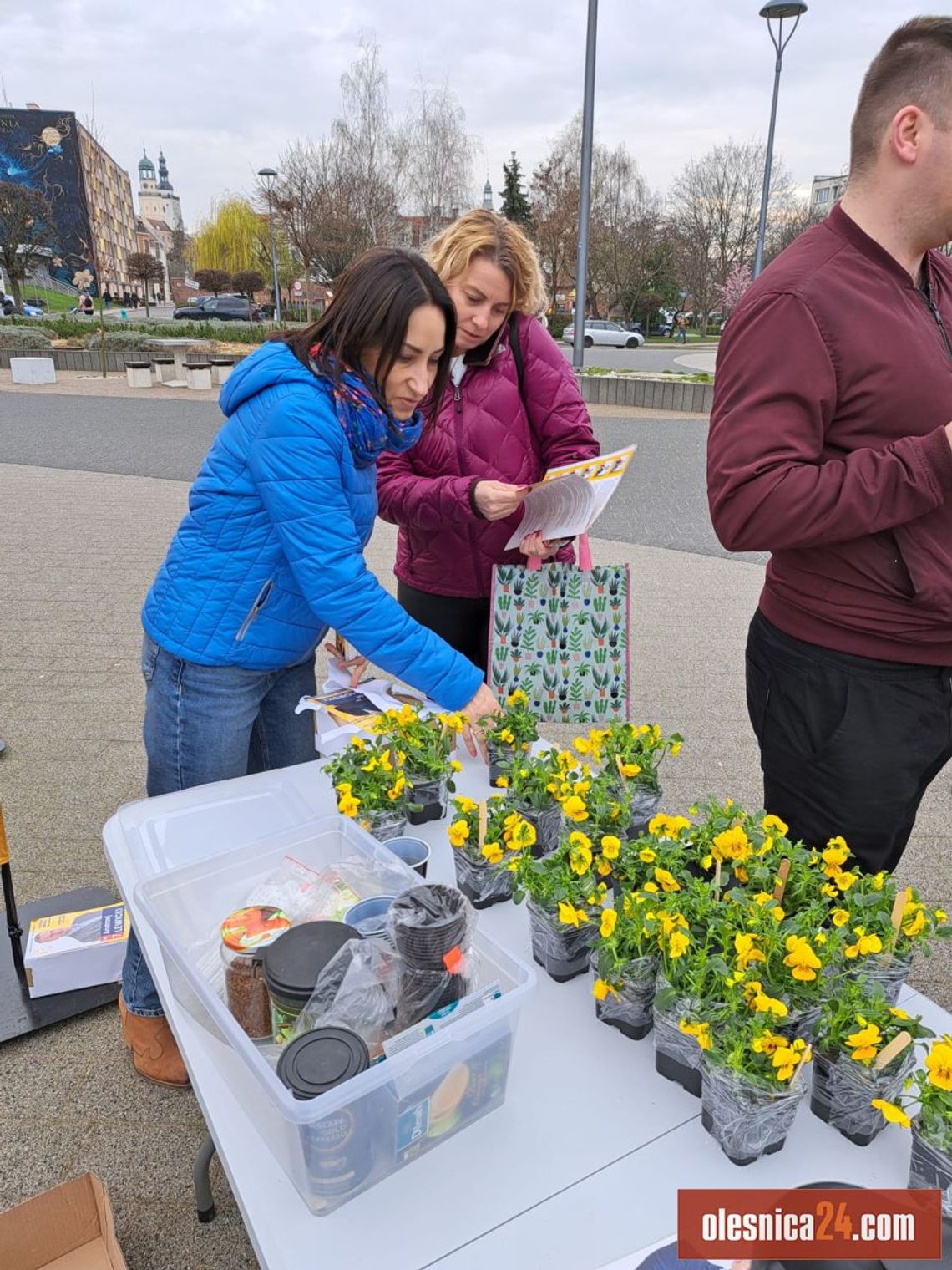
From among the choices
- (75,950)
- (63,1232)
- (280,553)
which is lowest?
(75,950)

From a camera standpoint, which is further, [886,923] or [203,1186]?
[203,1186]

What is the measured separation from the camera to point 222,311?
33500mm

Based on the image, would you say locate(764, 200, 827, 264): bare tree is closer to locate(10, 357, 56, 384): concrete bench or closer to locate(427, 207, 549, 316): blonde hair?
locate(10, 357, 56, 384): concrete bench

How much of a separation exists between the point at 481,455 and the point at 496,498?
265 mm

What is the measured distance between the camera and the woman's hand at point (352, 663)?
233cm

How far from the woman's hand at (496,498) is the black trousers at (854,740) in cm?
72

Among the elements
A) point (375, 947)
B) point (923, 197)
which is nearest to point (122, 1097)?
point (375, 947)

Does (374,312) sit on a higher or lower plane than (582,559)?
higher

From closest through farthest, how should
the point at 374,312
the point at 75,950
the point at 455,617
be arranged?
the point at 374,312 → the point at 75,950 → the point at 455,617

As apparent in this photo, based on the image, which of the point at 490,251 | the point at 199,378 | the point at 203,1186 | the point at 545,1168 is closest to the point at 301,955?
the point at 545,1168

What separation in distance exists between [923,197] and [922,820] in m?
2.62

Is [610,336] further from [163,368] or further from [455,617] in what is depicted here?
[455,617]

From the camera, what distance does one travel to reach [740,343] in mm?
1508

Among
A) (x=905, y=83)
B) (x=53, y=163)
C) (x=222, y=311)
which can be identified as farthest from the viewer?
(x=53, y=163)
